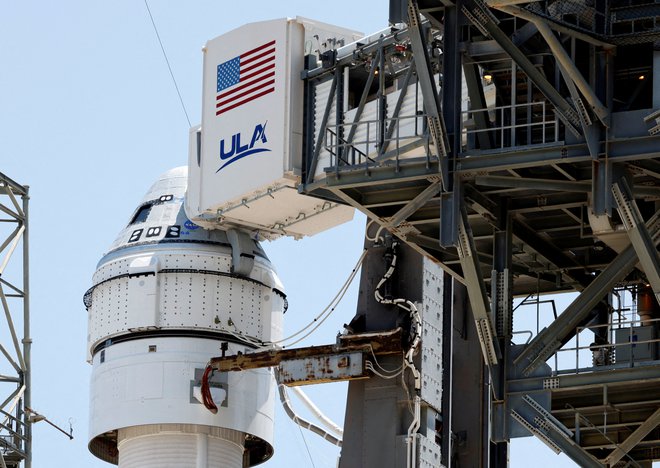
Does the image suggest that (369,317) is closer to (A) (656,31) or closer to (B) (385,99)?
(B) (385,99)

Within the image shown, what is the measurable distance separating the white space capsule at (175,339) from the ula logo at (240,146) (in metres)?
3.79

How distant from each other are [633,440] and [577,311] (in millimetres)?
2692

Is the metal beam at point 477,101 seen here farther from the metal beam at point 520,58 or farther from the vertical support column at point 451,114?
the metal beam at point 520,58

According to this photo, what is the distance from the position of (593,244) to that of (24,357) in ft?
63.0

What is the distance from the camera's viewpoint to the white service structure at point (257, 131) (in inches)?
1602

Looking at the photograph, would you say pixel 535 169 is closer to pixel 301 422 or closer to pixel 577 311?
pixel 577 311

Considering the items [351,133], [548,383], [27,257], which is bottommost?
[548,383]

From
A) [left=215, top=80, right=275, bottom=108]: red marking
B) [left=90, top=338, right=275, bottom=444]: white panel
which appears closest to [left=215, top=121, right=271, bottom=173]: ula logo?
[left=215, top=80, right=275, bottom=108]: red marking

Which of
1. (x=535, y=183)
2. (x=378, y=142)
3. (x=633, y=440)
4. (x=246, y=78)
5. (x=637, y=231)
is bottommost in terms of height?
(x=633, y=440)

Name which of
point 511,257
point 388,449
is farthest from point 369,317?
point 511,257

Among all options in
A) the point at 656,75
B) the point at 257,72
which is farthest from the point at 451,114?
the point at 257,72

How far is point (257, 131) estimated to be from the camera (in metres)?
41.3

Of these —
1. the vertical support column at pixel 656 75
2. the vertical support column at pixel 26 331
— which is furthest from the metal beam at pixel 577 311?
the vertical support column at pixel 26 331

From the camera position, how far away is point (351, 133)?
35031 millimetres
